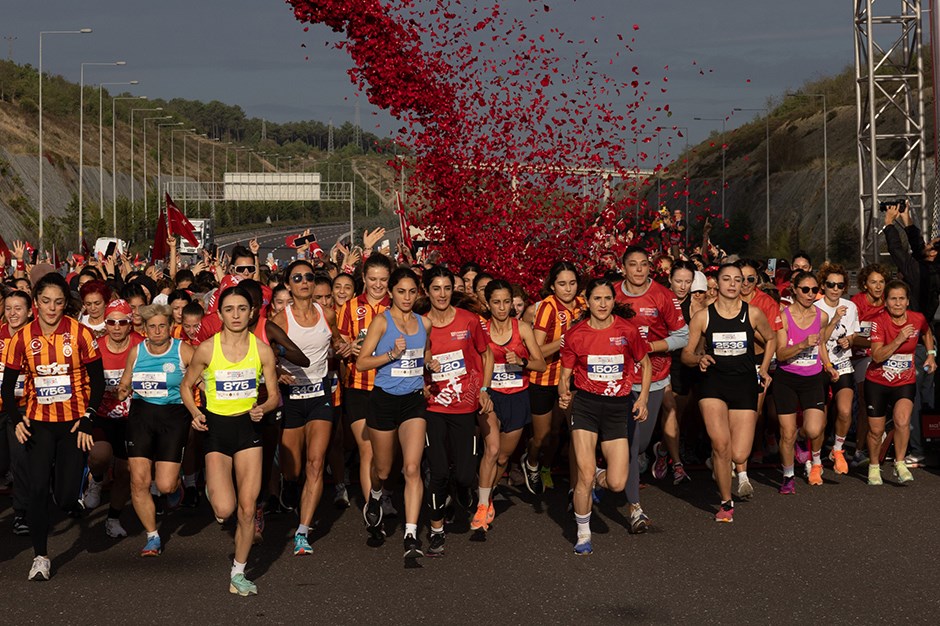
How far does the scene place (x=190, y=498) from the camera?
1084cm

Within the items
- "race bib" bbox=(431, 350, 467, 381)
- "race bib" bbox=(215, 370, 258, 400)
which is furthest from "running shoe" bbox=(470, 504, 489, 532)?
"race bib" bbox=(215, 370, 258, 400)

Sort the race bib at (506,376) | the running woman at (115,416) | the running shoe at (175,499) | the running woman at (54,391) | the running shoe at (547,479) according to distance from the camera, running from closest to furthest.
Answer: the running woman at (54,391)
the running woman at (115,416)
the race bib at (506,376)
the running shoe at (175,499)
the running shoe at (547,479)

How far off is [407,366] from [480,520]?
4.36 feet

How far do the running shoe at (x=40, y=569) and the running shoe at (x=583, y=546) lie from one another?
10.8 ft

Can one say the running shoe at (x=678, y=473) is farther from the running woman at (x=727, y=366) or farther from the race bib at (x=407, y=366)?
the race bib at (x=407, y=366)

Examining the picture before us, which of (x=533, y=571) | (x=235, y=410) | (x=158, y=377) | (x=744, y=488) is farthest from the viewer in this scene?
(x=744, y=488)

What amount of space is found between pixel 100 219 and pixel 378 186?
123692 millimetres

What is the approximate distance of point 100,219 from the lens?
76438 millimetres

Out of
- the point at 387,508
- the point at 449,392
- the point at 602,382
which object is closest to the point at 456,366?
the point at 449,392

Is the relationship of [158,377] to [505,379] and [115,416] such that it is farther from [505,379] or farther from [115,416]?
[505,379]

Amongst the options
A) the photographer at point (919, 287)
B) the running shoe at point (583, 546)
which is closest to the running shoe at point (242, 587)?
the running shoe at point (583, 546)

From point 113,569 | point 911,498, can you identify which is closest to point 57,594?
point 113,569

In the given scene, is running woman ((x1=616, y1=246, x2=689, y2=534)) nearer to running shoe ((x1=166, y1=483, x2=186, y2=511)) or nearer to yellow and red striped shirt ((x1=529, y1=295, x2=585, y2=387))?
yellow and red striped shirt ((x1=529, y1=295, x2=585, y2=387))

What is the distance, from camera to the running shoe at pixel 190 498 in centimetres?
1082
